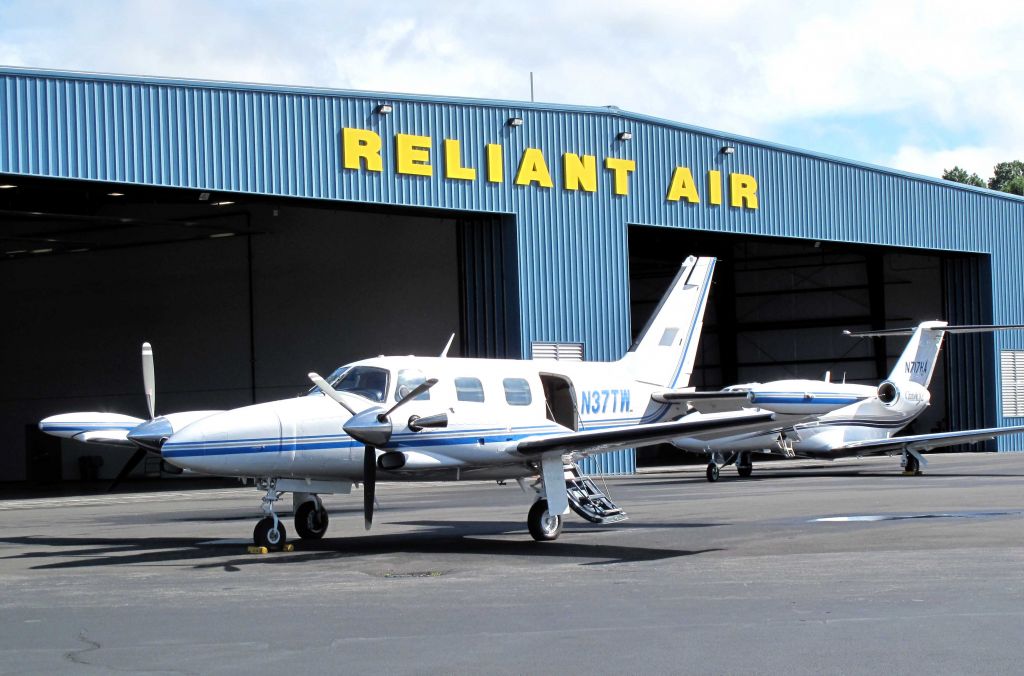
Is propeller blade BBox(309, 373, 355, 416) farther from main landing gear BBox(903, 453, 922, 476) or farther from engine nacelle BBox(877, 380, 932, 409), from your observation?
engine nacelle BBox(877, 380, 932, 409)

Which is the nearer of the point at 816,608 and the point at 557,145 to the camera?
the point at 816,608

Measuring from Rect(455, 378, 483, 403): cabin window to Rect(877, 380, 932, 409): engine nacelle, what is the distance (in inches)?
890

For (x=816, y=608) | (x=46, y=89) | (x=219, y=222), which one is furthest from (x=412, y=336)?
(x=816, y=608)

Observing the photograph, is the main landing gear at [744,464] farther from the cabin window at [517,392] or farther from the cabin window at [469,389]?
the cabin window at [469,389]

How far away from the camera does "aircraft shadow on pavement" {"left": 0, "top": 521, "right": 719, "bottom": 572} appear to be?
1466 centimetres

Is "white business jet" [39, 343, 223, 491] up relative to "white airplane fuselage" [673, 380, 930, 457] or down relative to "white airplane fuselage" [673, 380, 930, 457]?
up

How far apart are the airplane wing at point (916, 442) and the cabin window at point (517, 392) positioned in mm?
16310

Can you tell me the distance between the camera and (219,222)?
4166cm

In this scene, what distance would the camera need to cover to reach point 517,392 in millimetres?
16641

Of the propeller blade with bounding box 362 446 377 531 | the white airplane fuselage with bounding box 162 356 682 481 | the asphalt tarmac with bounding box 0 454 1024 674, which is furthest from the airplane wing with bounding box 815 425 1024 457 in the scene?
the propeller blade with bounding box 362 446 377 531

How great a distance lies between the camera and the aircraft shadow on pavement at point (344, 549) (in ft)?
48.1

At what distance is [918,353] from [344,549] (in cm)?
2499

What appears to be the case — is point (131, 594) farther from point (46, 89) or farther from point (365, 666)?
point (46, 89)

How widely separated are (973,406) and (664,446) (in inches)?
585
